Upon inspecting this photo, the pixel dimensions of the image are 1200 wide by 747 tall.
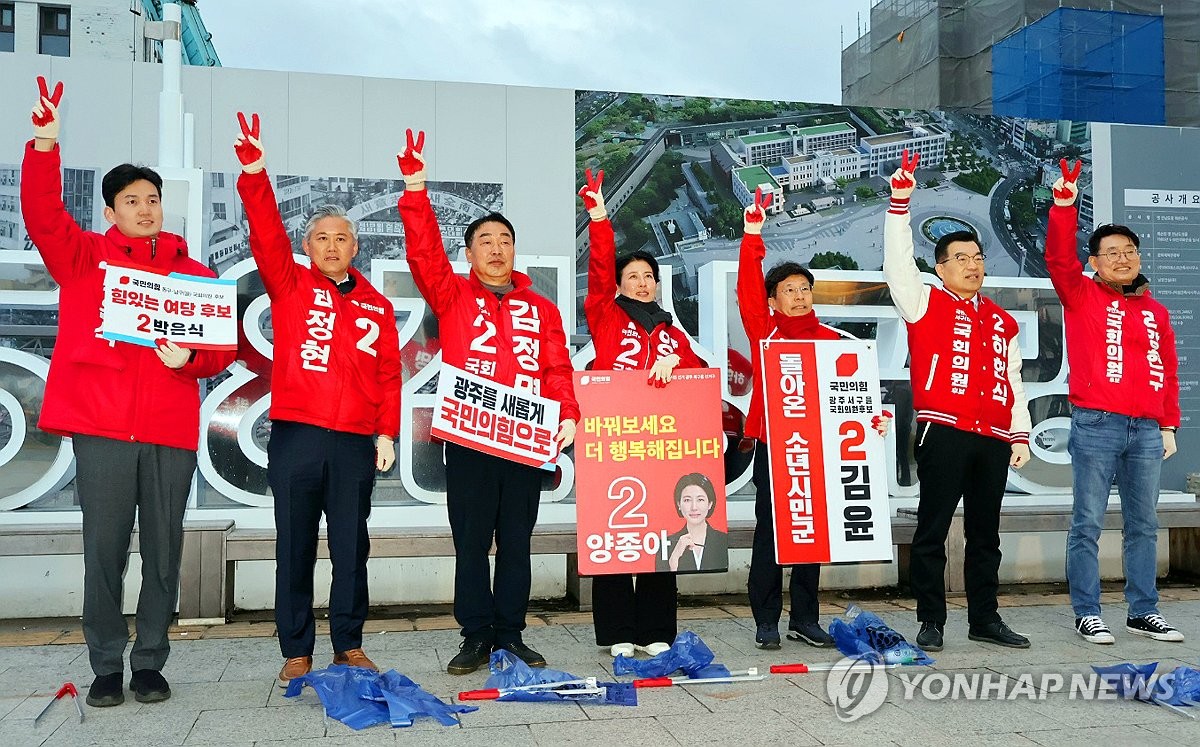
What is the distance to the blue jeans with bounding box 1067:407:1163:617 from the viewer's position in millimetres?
4488

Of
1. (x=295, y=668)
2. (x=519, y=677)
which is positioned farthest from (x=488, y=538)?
(x=295, y=668)

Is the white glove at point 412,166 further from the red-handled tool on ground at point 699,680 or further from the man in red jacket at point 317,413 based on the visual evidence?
the red-handled tool on ground at point 699,680

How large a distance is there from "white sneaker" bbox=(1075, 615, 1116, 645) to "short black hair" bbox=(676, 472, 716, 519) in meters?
1.74

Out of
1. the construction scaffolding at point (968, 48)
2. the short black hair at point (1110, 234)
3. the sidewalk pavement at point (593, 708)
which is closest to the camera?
the sidewalk pavement at point (593, 708)

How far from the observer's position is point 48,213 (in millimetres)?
3260

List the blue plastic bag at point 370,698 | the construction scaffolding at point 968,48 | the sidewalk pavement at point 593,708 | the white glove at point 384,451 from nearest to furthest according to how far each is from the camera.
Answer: the sidewalk pavement at point 593,708 < the blue plastic bag at point 370,698 < the white glove at point 384,451 < the construction scaffolding at point 968,48

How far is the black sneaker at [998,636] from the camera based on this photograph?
4.20 meters

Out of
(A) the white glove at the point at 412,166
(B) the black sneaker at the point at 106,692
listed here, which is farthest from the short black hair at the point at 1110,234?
(B) the black sneaker at the point at 106,692

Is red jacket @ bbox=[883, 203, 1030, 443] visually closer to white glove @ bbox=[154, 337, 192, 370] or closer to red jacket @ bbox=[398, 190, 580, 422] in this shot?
red jacket @ bbox=[398, 190, 580, 422]

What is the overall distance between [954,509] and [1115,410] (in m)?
0.92

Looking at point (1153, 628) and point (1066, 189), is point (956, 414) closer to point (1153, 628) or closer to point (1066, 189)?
point (1066, 189)

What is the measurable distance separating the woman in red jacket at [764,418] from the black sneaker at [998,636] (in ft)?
2.20

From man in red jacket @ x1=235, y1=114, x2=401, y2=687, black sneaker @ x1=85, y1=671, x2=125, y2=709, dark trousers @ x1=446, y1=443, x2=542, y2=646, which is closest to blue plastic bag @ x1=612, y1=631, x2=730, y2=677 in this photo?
dark trousers @ x1=446, y1=443, x2=542, y2=646

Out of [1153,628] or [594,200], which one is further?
[1153,628]
